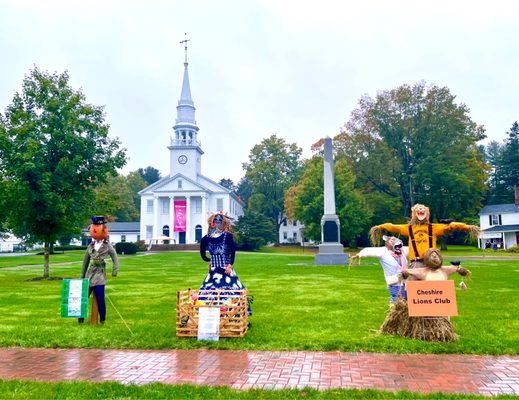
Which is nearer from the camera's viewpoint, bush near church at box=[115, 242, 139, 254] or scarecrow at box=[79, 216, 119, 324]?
scarecrow at box=[79, 216, 119, 324]

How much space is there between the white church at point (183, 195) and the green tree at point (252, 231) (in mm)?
7101

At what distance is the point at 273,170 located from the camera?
2867 inches

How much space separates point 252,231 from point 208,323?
170 feet

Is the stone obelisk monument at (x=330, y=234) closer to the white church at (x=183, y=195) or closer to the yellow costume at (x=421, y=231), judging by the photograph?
the yellow costume at (x=421, y=231)

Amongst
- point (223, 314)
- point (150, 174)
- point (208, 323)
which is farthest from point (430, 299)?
point (150, 174)

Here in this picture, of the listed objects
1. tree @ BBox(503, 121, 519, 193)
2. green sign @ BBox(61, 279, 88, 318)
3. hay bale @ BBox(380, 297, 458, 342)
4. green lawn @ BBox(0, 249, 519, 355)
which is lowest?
green lawn @ BBox(0, 249, 519, 355)

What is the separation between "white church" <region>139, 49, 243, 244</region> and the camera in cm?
6538

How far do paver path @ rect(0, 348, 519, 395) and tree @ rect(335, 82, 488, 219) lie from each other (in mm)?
46393

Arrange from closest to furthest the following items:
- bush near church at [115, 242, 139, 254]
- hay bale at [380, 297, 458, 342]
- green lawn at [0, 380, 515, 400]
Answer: green lawn at [0, 380, 515, 400] → hay bale at [380, 297, 458, 342] → bush near church at [115, 242, 139, 254]

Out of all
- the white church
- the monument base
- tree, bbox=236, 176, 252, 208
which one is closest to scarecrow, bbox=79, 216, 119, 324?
the monument base

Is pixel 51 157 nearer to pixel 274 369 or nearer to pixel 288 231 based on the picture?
pixel 274 369

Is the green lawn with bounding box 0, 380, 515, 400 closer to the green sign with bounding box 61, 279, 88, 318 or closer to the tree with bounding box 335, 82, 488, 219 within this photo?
the green sign with bounding box 61, 279, 88, 318

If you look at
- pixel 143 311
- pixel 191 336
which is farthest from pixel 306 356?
pixel 143 311

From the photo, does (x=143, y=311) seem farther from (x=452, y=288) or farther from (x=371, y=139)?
(x=371, y=139)
